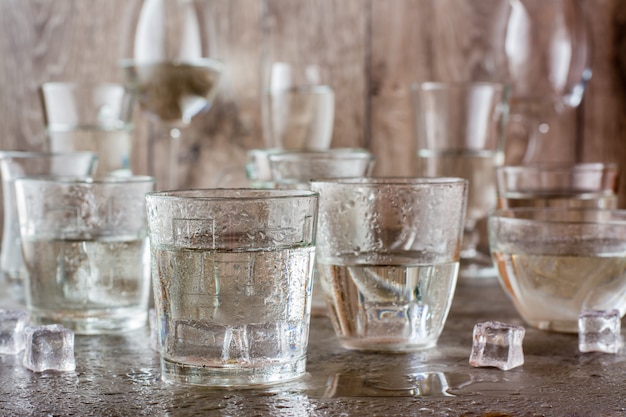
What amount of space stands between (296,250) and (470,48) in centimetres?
92

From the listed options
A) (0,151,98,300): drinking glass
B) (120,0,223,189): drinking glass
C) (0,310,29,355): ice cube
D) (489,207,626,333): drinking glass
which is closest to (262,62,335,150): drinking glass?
(120,0,223,189): drinking glass

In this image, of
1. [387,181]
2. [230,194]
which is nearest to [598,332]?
[387,181]

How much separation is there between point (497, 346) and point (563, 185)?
1.50 ft

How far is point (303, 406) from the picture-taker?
59 centimetres

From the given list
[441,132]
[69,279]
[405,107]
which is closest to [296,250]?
[69,279]

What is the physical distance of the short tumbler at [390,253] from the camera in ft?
2.43

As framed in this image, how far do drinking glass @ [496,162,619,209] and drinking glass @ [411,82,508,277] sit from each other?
14 centimetres

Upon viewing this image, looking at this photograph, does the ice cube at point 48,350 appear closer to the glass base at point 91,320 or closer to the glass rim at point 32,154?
the glass base at point 91,320

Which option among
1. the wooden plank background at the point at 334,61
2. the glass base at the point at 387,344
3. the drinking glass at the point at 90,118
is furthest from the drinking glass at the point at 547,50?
the glass base at the point at 387,344

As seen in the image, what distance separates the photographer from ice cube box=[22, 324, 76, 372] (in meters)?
0.69

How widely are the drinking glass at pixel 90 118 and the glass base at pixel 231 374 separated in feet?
2.02

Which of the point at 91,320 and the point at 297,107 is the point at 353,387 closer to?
the point at 91,320

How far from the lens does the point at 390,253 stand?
2.44 feet

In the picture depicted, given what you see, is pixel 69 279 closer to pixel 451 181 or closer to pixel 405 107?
pixel 451 181
